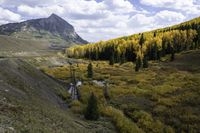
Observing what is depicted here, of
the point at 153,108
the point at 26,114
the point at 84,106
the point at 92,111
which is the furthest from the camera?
the point at 153,108

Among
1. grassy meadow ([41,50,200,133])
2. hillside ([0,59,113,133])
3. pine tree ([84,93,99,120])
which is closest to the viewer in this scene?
hillside ([0,59,113,133])

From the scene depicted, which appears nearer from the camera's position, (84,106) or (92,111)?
(92,111)

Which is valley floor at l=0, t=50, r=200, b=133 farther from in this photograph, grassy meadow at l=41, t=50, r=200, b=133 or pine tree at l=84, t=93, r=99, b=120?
pine tree at l=84, t=93, r=99, b=120

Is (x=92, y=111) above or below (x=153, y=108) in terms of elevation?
above

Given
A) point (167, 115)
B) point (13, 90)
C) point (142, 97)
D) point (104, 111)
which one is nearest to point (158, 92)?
point (142, 97)

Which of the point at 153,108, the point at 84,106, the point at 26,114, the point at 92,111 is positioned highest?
the point at 26,114

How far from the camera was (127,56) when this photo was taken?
163 m

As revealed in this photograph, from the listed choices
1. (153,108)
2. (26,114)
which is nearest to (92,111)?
→ (26,114)

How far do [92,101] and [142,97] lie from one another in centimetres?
1944

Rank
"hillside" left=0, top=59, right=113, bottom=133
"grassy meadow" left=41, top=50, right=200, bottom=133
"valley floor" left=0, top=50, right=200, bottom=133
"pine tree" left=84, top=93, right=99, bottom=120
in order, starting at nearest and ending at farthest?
"hillside" left=0, top=59, right=113, bottom=133, "valley floor" left=0, top=50, right=200, bottom=133, "pine tree" left=84, top=93, right=99, bottom=120, "grassy meadow" left=41, top=50, right=200, bottom=133

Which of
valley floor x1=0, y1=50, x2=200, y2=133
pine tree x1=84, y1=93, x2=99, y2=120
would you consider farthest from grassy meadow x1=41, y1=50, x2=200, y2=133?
pine tree x1=84, y1=93, x2=99, y2=120

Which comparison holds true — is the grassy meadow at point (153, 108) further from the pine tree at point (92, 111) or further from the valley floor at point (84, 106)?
the pine tree at point (92, 111)

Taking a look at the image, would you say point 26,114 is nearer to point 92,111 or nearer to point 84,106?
point 92,111

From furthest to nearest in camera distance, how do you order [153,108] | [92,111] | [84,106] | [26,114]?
[153,108], [84,106], [92,111], [26,114]
